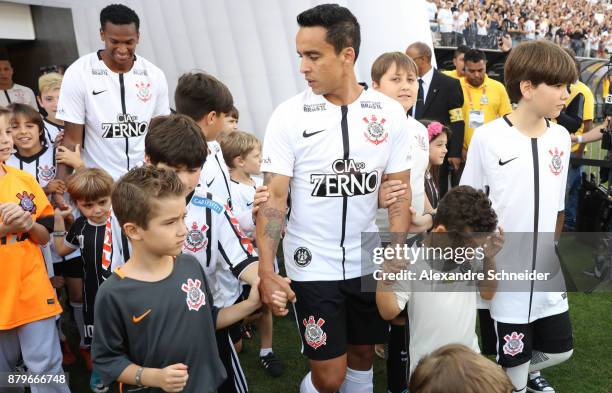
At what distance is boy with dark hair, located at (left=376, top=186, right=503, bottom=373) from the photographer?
2.57 meters

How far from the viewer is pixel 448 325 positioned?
2609 millimetres

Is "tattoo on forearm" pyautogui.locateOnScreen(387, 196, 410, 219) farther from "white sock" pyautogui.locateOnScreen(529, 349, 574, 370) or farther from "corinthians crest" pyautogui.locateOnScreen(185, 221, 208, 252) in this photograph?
"white sock" pyautogui.locateOnScreen(529, 349, 574, 370)

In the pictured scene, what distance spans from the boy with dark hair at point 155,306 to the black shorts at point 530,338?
1.44m

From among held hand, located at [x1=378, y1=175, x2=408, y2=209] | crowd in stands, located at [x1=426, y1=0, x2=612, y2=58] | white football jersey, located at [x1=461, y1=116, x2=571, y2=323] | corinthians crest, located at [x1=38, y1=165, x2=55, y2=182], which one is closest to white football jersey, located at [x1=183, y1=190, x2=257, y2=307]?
held hand, located at [x1=378, y1=175, x2=408, y2=209]

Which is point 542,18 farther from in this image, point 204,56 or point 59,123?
point 59,123

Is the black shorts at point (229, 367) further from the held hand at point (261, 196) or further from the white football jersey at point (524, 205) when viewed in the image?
the white football jersey at point (524, 205)

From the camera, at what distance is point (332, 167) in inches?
102

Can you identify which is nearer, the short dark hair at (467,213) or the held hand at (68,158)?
the short dark hair at (467,213)

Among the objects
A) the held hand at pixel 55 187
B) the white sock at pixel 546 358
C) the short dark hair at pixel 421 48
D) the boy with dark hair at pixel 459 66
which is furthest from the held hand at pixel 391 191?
the boy with dark hair at pixel 459 66

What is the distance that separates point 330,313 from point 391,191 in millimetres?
619

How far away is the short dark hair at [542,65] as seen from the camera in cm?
289

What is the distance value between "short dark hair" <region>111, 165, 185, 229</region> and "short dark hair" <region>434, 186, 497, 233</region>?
1158mm

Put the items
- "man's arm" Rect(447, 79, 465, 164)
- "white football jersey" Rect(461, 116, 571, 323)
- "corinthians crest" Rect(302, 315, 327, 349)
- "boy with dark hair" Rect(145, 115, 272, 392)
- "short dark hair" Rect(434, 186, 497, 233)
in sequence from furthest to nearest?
"man's arm" Rect(447, 79, 465, 164), "white football jersey" Rect(461, 116, 571, 323), "corinthians crest" Rect(302, 315, 327, 349), "short dark hair" Rect(434, 186, 497, 233), "boy with dark hair" Rect(145, 115, 272, 392)

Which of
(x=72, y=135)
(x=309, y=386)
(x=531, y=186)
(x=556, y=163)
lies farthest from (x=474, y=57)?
(x=309, y=386)
